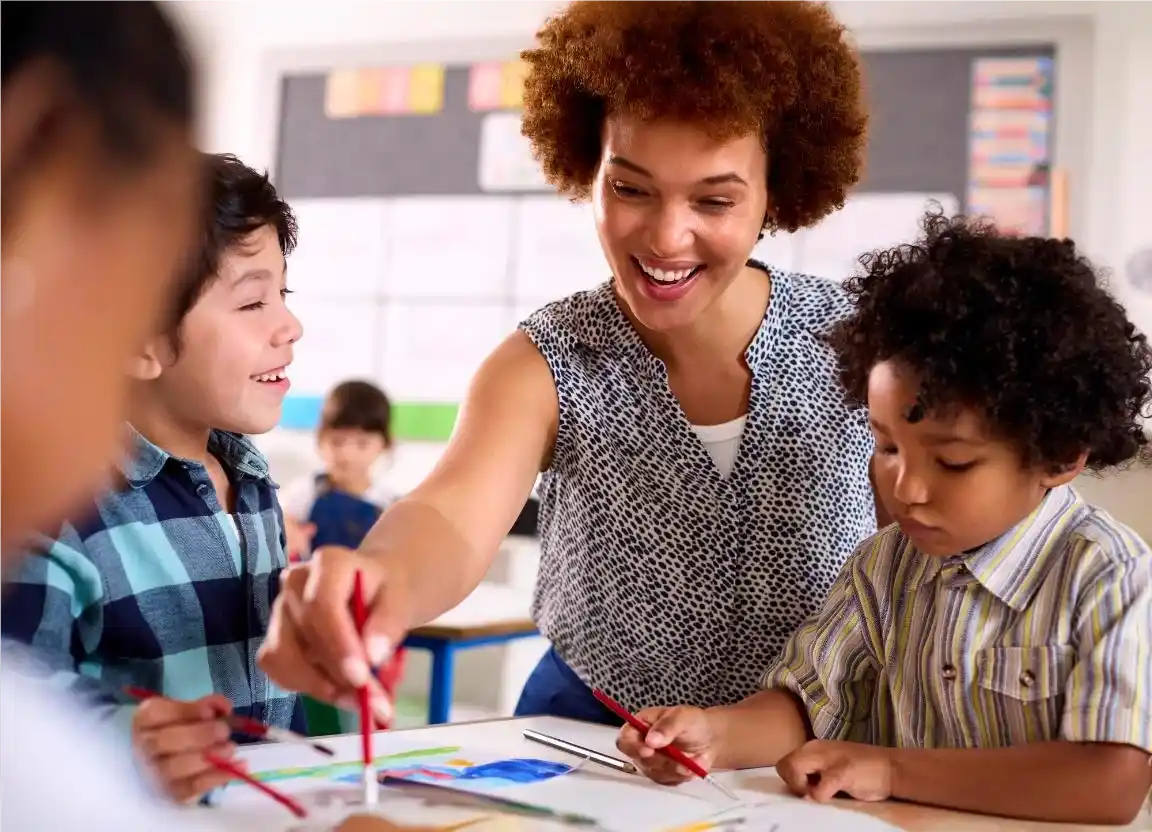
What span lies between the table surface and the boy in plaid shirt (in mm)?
935

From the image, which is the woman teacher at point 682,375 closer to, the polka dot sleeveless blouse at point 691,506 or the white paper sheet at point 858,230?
the polka dot sleeveless blouse at point 691,506

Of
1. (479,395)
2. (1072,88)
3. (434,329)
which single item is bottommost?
(479,395)

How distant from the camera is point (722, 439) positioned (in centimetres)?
134

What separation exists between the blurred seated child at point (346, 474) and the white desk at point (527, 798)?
→ 195 centimetres

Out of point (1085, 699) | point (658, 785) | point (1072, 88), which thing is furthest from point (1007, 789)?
point (1072, 88)

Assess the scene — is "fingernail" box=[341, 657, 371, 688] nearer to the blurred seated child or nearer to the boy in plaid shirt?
the boy in plaid shirt

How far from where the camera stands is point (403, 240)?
382cm

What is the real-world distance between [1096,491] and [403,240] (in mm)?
2446

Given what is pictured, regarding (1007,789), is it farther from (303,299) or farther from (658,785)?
(303,299)

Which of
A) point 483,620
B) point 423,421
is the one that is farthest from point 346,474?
point 483,620

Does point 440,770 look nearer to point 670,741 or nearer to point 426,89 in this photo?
point 670,741

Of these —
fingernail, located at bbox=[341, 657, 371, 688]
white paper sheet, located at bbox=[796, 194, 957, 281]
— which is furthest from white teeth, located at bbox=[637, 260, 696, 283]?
white paper sheet, located at bbox=[796, 194, 957, 281]

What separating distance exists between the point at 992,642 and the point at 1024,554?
0.08m

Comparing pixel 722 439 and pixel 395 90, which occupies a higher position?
pixel 395 90
